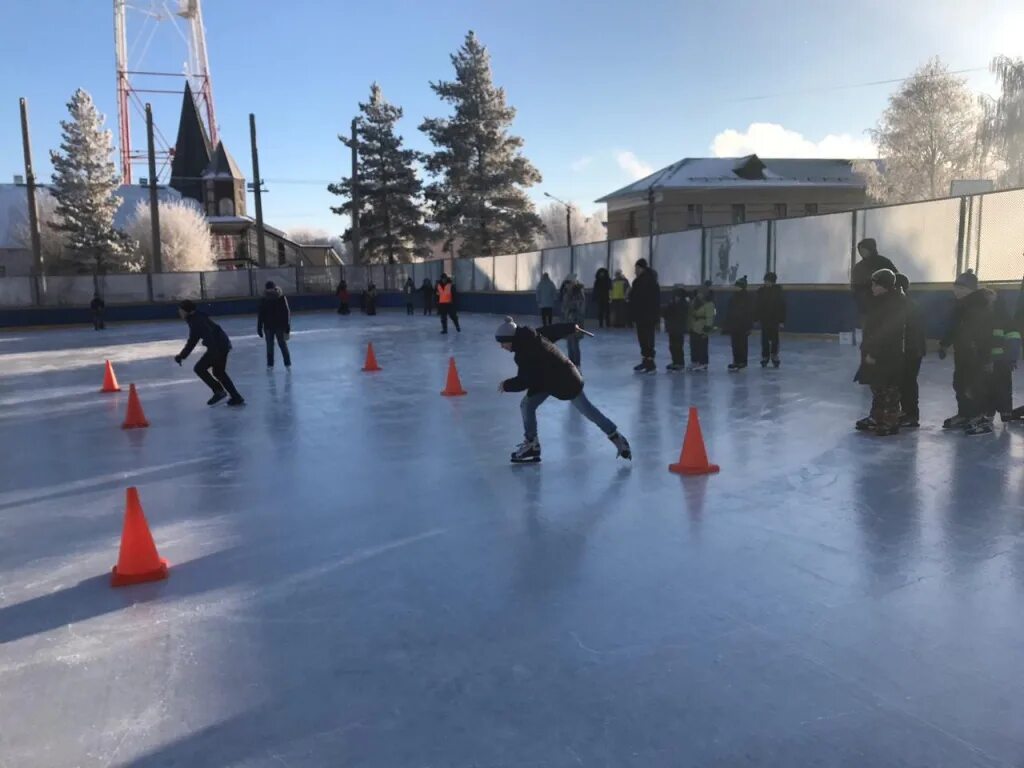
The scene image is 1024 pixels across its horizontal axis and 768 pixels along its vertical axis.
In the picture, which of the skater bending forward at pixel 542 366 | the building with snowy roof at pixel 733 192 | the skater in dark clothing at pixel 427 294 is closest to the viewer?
the skater bending forward at pixel 542 366

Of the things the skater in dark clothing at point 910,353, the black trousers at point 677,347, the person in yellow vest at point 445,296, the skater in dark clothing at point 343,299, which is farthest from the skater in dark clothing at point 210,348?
the skater in dark clothing at point 343,299

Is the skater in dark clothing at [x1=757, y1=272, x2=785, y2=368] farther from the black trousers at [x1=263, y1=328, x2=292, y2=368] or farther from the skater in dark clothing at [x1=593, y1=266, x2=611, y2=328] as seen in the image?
the skater in dark clothing at [x1=593, y1=266, x2=611, y2=328]

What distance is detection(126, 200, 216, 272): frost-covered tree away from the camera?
5678cm

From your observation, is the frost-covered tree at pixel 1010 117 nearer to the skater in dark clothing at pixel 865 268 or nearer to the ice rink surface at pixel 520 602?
the skater in dark clothing at pixel 865 268

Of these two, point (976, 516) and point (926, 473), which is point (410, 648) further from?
point (926, 473)

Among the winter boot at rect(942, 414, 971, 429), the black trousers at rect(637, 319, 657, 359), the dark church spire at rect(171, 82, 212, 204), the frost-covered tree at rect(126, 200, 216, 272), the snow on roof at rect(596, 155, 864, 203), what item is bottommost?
the winter boot at rect(942, 414, 971, 429)

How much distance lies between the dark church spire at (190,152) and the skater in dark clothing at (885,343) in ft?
256

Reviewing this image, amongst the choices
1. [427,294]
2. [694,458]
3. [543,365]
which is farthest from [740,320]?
[427,294]

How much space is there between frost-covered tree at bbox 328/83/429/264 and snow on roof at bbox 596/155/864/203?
47.8 feet

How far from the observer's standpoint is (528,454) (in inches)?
277

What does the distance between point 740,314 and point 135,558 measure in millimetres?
10043

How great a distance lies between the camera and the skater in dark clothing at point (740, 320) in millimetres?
12547

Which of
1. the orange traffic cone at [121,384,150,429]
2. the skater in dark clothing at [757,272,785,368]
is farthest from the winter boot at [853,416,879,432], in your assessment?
the orange traffic cone at [121,384,150,429]

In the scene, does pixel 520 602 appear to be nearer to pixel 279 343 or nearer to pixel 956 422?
pixel 956 422
